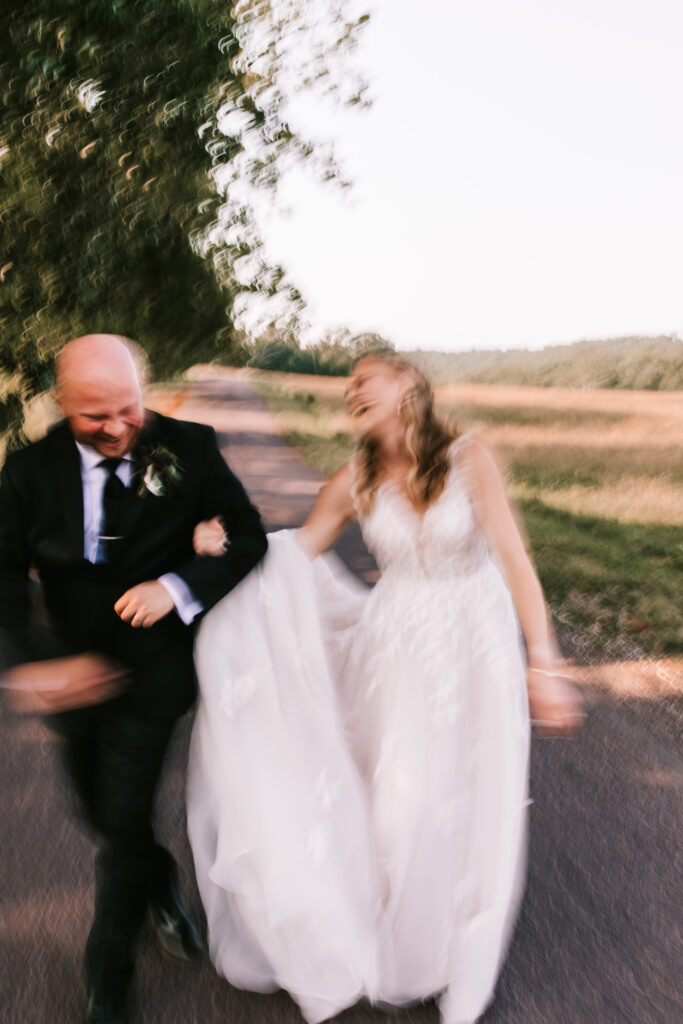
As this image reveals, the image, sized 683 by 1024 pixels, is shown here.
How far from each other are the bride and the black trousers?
0.17 metres

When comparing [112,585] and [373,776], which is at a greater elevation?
[112,585]

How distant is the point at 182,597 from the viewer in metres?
2.15

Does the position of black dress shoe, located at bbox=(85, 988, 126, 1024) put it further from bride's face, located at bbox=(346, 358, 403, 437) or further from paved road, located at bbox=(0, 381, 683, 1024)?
bride's face, located at bbox=(346, 358, 403, 437)

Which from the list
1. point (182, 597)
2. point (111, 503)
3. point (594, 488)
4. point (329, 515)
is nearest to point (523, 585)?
point (329, 515)

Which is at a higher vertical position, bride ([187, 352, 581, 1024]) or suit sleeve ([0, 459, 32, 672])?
suit sleeve ([0, 459, 32, 672])

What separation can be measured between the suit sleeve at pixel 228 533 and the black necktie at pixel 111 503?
0.68 feet

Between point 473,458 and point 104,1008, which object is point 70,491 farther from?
A: point 104,1008

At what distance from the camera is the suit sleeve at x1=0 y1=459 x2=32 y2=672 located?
2.12 metres

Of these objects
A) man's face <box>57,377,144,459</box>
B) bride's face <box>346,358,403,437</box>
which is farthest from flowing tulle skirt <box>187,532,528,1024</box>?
man's face <box>57,377,144,459</box>

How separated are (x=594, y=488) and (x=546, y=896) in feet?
31.3

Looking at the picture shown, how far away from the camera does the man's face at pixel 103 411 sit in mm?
1947

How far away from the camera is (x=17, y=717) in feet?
14.9

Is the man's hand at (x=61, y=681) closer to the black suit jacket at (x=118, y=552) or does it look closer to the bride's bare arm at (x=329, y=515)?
the black suit jacket at (x=118, y=552)

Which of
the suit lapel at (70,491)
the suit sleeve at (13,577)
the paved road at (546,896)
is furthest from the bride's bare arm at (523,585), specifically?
the suit sleeve at (13,577)
